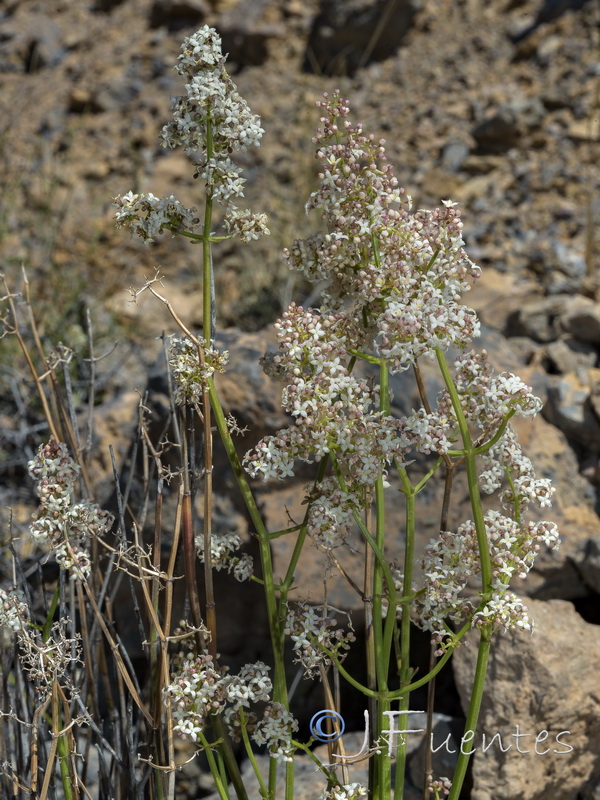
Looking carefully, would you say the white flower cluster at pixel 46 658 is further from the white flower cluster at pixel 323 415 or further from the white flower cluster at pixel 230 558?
the white flower cluster at pixel 323 415

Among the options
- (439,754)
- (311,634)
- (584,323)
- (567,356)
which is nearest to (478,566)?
(311,634)

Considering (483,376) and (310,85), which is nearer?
(483,376)

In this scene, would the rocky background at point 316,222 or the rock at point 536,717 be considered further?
the rocky background at point 316,222

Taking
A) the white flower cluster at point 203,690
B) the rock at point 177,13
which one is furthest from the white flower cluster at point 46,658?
the rock at point 177,13

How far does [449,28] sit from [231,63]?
5.00ft

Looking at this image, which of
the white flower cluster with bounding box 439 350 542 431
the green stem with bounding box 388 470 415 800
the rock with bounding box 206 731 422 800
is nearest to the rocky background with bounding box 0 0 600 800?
the rock with bounding box 206 731 422 800

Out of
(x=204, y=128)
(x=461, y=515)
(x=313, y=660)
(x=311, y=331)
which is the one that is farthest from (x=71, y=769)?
(x=461, y=515)

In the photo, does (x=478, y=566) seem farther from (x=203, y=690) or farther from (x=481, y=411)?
(x=203, y=690)

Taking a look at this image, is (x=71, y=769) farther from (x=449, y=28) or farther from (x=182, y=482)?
(x=449, y=28)

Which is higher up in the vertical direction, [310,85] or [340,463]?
[310,85]

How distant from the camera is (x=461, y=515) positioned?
2285 mm

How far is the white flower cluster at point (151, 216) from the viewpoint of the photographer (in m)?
1.22

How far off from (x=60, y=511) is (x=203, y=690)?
318 mm

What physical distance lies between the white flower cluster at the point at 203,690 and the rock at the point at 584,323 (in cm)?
200
